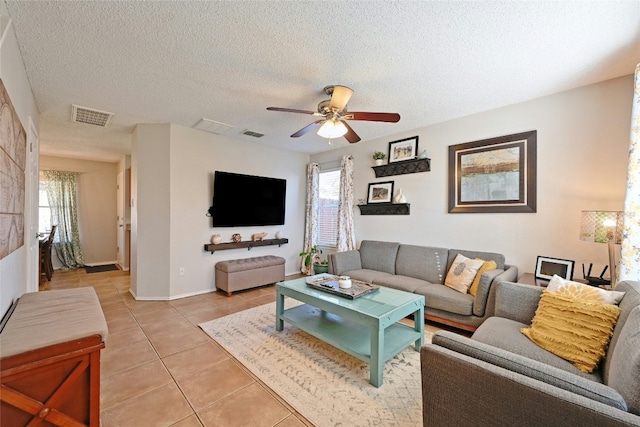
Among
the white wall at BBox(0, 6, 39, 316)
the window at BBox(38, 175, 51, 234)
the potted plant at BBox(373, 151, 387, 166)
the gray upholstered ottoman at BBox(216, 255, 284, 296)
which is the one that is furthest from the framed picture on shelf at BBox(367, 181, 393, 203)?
the window at BBox(38, 175, 51, 234)

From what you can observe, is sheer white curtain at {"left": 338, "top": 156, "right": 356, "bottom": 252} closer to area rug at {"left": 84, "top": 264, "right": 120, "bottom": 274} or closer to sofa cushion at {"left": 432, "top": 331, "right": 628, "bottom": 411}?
sofa cushion at {"left": 432, "top": 331, "right": 628, "bottom": 411}

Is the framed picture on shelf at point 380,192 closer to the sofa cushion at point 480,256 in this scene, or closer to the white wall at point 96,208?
the sofa cushion at point 480,256

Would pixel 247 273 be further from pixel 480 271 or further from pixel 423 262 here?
pixel 480 271

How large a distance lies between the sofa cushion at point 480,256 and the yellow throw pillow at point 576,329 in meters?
1.26

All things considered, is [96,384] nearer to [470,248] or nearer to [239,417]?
[239,417]

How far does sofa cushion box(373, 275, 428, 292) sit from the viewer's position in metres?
3.03

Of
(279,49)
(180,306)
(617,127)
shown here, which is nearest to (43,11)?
(279,49)

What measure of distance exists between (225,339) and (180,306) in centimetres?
130

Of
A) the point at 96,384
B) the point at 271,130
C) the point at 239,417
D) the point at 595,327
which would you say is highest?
the point at 271,130

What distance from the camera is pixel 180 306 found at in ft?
11.4

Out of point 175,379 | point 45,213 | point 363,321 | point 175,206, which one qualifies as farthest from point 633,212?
point 45,213

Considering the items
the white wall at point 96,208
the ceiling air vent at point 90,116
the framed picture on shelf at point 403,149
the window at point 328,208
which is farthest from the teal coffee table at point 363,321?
the white wall at point 96,208

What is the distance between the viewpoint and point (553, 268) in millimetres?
2553

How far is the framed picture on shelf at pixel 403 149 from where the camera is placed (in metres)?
3.85
